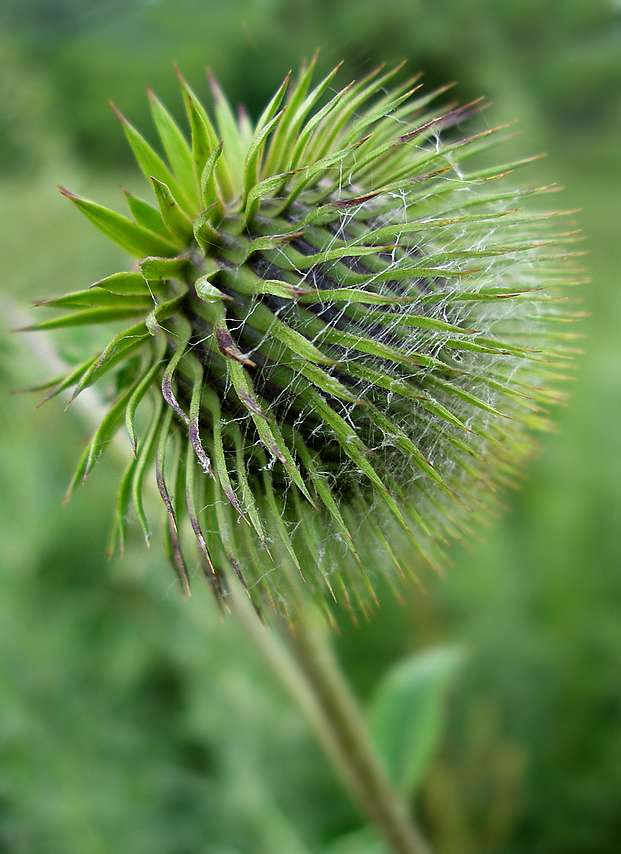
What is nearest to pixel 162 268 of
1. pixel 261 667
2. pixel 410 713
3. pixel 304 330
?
pixel 304 330

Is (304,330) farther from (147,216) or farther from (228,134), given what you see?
(228,134)

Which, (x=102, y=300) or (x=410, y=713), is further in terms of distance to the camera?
(x=410, y=713)

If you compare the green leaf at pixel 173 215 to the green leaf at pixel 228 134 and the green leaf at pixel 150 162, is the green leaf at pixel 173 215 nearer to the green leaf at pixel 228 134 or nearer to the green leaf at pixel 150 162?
the green leaf at pixel 150 162

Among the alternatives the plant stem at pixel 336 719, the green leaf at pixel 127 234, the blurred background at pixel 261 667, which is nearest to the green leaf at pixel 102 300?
the green leaf at pixel 127 234

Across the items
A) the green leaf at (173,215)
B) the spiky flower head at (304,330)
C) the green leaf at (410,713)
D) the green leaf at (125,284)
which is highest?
the green leaf at (173,215)

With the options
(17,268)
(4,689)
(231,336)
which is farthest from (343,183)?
(17,268)

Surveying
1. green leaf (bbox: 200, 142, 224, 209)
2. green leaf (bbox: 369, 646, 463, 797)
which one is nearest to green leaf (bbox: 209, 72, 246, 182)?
green leaf (bbox: 200, 142, 224, 209)
